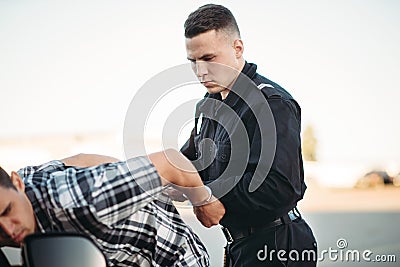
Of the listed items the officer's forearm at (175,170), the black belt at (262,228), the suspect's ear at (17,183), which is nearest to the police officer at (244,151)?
the black belt at (262,228)

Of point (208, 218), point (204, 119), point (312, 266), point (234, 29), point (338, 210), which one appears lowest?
point (338, 210)

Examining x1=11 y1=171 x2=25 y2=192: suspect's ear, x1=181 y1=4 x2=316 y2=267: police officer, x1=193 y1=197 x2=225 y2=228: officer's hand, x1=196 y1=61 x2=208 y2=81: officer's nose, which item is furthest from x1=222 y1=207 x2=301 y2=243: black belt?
x1=11 y1=171 x2=25 y2=192: suspect's ear

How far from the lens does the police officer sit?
1503mm

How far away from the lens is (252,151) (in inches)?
61.0

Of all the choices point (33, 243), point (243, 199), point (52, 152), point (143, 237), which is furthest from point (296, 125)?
point (52, 152)

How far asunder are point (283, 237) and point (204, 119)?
359 mm

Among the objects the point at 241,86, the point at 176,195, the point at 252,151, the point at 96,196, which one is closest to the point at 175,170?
the point at 96,196

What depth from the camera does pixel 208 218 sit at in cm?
140

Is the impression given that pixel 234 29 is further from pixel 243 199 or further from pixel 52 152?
pixel 52 152

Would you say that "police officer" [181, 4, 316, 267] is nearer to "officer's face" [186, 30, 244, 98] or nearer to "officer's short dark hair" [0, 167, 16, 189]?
"officer's face" [186, 30, 244, 98]

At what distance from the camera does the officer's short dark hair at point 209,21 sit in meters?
1.64

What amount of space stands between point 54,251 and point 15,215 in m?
0.12

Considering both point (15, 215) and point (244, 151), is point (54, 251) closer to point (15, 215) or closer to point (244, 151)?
point (15, 215)

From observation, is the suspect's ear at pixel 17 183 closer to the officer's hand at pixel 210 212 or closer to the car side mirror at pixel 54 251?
the car side mirror at pixel 54 251
